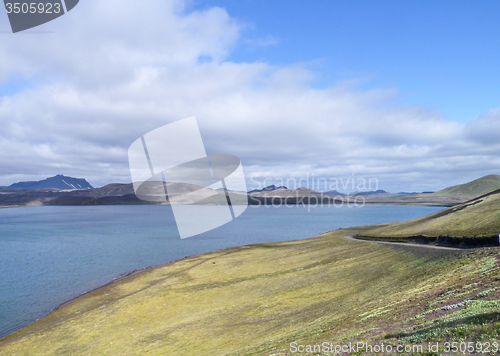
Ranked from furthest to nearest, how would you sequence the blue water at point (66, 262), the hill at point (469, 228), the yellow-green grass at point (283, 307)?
the blue water at point (66, 262) < the hill at point (469, 228) < the yellow-green grass at point (283, 307)

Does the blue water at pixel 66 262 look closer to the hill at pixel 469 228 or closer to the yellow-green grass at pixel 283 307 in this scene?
the yellow-green grass at pixel 283 307

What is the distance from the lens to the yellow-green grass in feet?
48.3

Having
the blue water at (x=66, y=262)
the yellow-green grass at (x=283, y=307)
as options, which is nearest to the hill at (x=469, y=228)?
the yellow-green grass at (x=283, y=307)

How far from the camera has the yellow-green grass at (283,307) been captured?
48.3 feet

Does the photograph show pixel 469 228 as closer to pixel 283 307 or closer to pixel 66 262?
pixel 283 307

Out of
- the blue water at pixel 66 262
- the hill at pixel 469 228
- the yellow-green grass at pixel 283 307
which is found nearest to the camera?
the yellow-green grass at pixel 283 307

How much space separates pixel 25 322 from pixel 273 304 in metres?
25.5

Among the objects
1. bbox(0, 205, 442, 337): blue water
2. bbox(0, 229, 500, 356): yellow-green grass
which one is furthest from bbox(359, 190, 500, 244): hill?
bbox(0, 205, 442, 337): blue water

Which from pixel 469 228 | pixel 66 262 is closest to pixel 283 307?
pixel 469 228

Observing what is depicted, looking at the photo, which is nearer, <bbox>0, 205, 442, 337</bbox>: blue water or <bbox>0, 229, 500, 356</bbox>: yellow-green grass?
<bbox>0, 229, 500, 356</bbox>: yellow-green grass

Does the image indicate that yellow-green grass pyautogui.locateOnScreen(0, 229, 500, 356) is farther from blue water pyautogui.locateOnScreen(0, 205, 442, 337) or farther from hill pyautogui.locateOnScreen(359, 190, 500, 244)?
blue water pyautogui.locateOnScreen(0, 205, 442, 337)

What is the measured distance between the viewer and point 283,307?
26.3 m

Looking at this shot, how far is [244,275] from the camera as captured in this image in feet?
130

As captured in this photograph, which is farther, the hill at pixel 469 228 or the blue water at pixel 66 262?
the blue water at pixel 66 262
